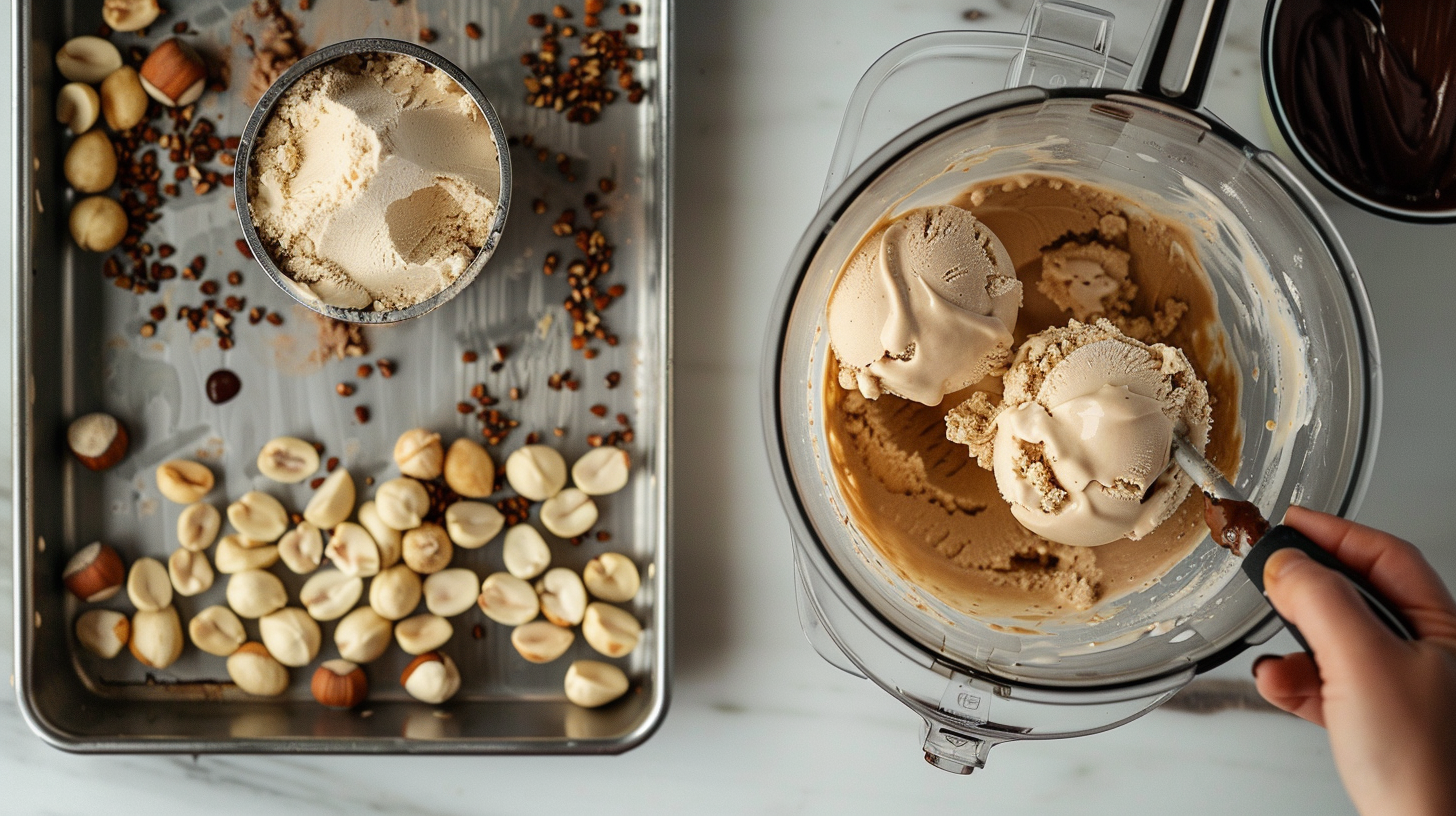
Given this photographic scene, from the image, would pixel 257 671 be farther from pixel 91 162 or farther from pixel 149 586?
pixel 91 162

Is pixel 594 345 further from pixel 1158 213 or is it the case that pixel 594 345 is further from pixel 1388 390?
pixel 1388 390

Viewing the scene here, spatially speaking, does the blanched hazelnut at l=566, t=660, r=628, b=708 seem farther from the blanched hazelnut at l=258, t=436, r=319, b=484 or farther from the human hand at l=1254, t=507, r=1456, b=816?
the human hand at l=1254, t=507, r=1456, b=816

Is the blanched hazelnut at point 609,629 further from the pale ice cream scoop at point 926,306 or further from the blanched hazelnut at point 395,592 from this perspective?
the pale ice cream scoop at point 926,306

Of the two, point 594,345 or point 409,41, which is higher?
point 409,41

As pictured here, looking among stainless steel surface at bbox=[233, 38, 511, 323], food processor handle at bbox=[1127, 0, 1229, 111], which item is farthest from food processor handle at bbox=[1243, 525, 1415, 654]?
stainless steel surface at bbox=[233, 38, 511, 323]

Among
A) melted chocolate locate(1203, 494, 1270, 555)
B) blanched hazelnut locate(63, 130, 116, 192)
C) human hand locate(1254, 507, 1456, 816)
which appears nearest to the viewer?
human hand locate(1254, 507, 1456, 816)

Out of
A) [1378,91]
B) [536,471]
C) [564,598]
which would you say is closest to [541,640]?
[564,598]

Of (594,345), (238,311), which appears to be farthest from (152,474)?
(594,345)
